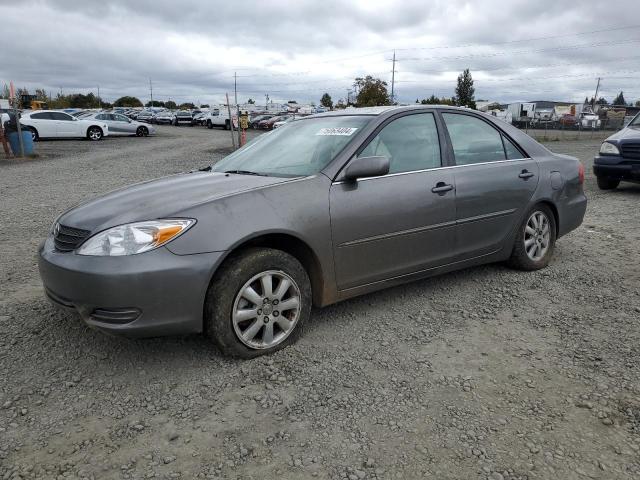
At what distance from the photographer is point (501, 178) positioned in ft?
14.9

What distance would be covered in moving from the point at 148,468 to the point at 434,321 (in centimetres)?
229

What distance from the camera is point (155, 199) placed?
10.9 feet

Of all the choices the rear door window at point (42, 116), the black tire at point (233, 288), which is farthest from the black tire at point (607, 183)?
the rear door window at point (42, 116)

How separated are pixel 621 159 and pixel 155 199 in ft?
30.1

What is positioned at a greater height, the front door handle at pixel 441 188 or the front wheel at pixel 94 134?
the front door handle at pixel 441 188

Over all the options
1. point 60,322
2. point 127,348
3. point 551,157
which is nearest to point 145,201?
point 127,348

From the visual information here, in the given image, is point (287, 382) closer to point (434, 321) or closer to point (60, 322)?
point (434, 321)

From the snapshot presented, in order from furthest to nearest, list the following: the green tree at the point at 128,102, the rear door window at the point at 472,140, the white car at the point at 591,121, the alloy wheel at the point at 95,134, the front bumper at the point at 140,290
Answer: the green tree at the point at 128,102 < the white car at the point at 591,121 < the alloy wheel at the point at 95,134 < the rear door window at the point at 472,140 < the front bumper at the point at 140,290

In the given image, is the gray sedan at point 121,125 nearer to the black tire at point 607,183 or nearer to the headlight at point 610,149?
the black tire at point 607,183

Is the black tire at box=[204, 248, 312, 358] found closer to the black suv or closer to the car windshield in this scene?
the car windshield

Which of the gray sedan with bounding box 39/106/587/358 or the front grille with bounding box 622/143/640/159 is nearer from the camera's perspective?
the gray sedan with bounding box 39/106/587/358

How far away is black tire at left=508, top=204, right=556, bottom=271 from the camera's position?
15.8ft

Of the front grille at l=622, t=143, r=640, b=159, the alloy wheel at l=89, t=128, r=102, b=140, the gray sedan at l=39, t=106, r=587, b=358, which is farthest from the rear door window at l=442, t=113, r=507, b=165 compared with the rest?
the alloy wheel at l=89, t=128, r=102, b=140

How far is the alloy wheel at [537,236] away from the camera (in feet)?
16.0
